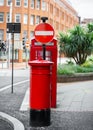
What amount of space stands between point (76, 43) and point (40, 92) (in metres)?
18.0

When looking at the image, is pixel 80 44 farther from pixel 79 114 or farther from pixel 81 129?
pixel 81 129

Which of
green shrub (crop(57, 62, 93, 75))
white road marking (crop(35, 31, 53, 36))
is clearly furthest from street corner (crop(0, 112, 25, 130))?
green shrub (crop(57, 62, 93, 75))

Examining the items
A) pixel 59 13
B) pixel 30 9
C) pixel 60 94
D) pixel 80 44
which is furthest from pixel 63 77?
pixel 59 13

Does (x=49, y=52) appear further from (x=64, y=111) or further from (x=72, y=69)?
(x=72, y=69)

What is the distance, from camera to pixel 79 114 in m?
11.3

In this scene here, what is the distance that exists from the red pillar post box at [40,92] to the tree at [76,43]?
17.3 m

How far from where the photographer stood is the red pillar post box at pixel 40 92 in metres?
10.0

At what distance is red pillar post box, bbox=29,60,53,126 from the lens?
32.8ft

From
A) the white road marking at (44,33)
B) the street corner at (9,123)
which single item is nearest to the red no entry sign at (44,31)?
the white road marking at (44,33)

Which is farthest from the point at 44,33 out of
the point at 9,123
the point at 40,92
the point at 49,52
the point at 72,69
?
the point at 72,69

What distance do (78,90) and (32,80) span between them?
7.64m

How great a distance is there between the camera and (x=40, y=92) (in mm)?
10031

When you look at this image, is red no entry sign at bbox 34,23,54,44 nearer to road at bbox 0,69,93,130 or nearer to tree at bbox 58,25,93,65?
road at bbox 0,69,93,130

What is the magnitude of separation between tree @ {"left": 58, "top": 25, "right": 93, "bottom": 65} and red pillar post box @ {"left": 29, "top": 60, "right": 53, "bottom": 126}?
17347mm
